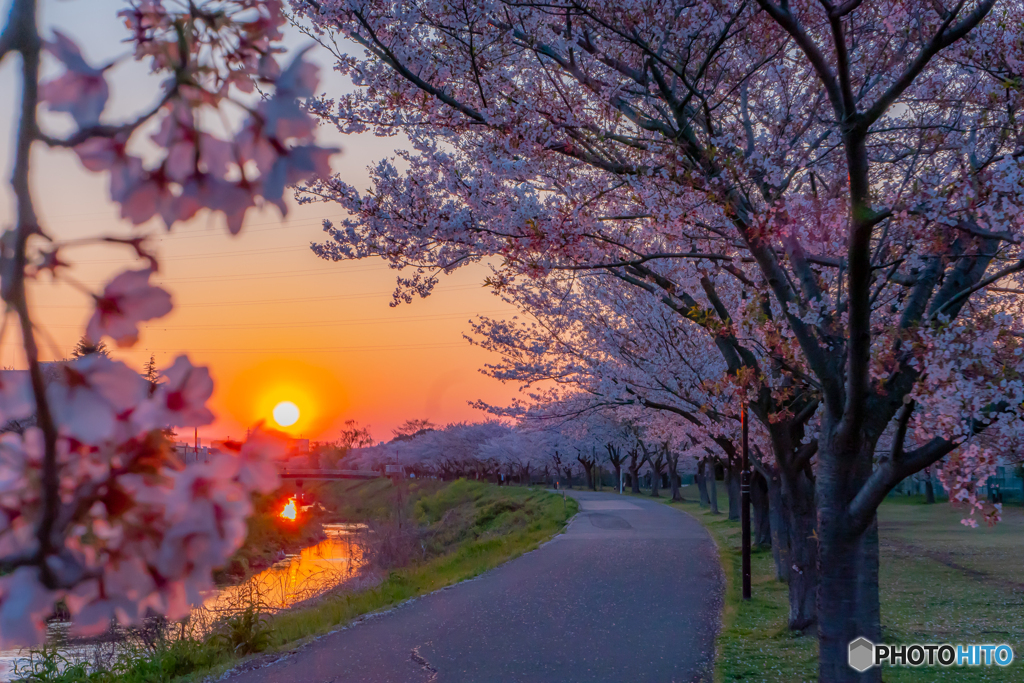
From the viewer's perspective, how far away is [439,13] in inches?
268

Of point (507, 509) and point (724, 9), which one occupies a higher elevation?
point (724, 9)

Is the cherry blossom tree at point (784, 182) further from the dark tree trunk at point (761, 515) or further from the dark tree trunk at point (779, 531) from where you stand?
the dark tree trunk at point (761, 515)

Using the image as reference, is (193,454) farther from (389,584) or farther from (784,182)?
(389,584)

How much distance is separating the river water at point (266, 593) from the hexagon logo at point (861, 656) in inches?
188

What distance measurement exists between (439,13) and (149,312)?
652 cm

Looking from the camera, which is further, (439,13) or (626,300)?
(626,300)

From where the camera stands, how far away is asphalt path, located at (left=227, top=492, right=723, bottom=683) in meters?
8.95

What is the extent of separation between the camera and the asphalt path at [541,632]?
29.3 feet

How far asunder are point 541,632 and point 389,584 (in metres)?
4.89

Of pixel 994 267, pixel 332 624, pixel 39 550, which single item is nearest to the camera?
pixel 39 550

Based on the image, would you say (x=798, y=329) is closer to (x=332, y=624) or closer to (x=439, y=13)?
(x=439, y=13)

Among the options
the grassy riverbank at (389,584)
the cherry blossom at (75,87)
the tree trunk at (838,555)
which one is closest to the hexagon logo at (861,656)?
the tree trunk at (838,555)

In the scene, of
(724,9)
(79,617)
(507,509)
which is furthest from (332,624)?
(507,509)

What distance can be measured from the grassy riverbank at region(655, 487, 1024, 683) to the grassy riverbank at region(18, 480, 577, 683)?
5911 mm
